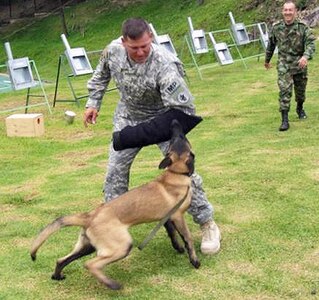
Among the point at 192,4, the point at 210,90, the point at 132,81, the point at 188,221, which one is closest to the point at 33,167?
the point at 188,221

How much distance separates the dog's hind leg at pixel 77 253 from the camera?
3.62m

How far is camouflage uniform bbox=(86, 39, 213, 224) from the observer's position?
3656 mm

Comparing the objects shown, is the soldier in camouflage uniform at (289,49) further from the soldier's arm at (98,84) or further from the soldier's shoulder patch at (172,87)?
the soldier's shoulder patch at (172,87)

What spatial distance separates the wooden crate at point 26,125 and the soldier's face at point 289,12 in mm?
3999

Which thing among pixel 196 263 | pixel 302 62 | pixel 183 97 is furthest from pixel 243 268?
pixel 302 62

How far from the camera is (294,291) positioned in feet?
11.3

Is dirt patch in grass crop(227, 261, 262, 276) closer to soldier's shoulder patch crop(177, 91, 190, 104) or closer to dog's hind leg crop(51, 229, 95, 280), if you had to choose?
dog's hind leg crop(51, 229, 95, 280)

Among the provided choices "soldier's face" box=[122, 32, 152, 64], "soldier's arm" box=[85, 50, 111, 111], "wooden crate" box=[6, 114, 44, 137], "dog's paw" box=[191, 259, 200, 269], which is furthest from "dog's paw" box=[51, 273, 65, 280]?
"wooden crate" box=[6, 114, 44, 137]

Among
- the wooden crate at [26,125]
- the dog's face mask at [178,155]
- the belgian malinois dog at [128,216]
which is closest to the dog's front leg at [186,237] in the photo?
the belgian malinois dog at [128,216]

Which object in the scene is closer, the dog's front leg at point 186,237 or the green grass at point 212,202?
the green grass at point 212,202

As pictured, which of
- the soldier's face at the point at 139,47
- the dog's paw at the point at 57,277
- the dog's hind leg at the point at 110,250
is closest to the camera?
the dog's hind leg at the point at 110,250

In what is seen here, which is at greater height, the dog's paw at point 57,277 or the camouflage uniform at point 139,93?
the camouflage uniform at point 139,93

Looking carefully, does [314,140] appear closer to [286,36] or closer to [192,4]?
[286,36]

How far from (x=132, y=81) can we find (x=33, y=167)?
398cm
